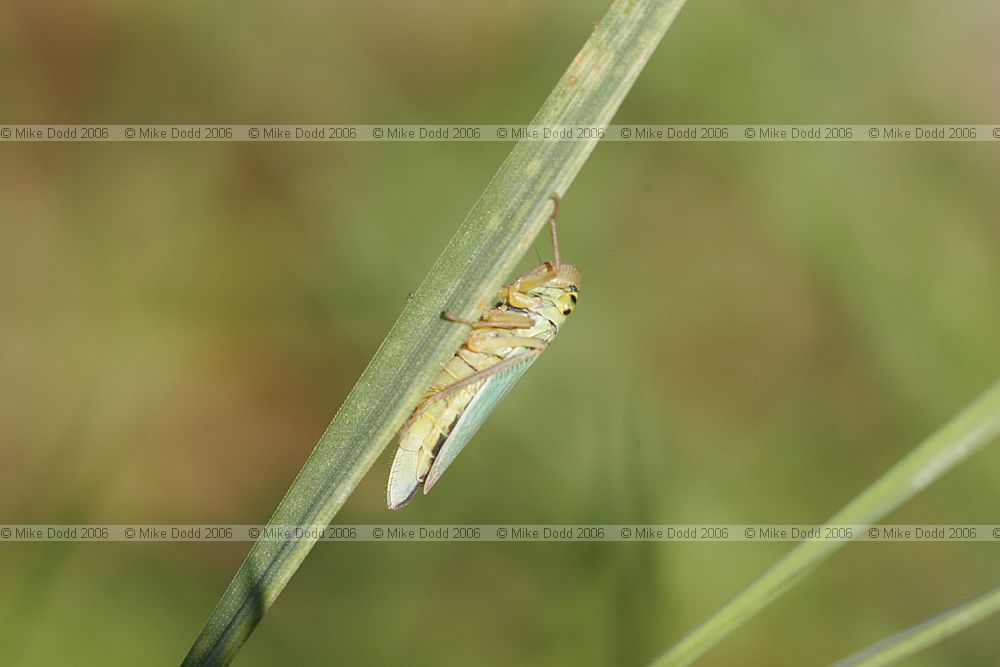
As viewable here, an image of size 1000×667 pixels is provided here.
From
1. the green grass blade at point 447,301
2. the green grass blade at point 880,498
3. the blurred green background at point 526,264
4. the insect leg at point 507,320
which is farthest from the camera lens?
the blurred green background at point 526,264

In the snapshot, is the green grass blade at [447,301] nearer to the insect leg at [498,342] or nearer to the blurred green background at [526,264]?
the insect leg at [498,342]

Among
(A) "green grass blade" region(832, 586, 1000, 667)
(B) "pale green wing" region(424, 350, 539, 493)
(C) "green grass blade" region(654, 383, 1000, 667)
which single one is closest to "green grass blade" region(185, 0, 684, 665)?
(C) "green grass blade" region(654, 383, 1000, 667)

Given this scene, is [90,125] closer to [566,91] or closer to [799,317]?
[566,91]

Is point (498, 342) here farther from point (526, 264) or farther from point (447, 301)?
point (447, 301)

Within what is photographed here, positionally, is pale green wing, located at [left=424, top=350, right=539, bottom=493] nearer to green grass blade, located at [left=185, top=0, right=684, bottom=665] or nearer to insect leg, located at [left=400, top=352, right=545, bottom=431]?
insect leg, located at [left=400, top=352, right=545, bottom=431]

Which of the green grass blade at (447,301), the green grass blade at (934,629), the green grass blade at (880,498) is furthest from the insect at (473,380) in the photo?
the green grass blade at (934,629)

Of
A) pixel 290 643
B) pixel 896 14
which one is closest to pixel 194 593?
pixel 290 643

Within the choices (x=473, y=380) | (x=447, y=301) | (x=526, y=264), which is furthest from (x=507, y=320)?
(x=447, y=301)
